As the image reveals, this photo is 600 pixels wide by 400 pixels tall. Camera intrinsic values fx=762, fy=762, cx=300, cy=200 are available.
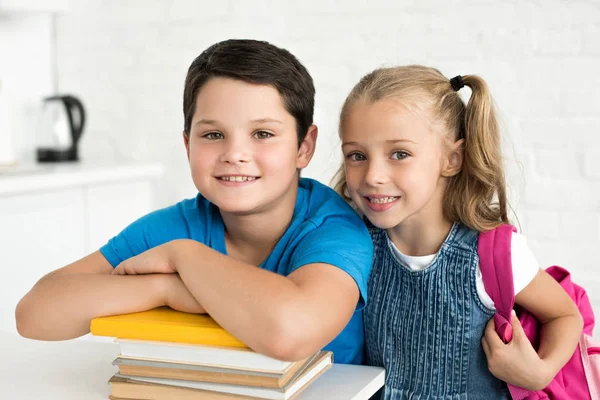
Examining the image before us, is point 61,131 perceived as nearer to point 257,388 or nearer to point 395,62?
point 395,62

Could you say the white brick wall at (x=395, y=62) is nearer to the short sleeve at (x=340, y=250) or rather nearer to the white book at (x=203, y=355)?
the short sleeve at (x=340, y=250)

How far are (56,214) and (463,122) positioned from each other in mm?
1589

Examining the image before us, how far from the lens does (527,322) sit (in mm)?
1306

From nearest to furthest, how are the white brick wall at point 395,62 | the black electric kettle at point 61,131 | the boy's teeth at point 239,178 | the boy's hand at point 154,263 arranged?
the boy's hand at point 154,263, the boy's teeth at point 239,178, the white brick wall at point 395,62, the black electric kettle at point 61,131

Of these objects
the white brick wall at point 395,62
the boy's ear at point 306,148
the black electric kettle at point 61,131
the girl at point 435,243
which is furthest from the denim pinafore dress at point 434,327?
the black electric kettle at point 61,131

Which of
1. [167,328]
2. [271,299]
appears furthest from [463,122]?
[167,328]

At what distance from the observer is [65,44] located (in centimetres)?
317

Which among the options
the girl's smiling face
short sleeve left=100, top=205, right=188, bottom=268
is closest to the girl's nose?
the girl's smiling face

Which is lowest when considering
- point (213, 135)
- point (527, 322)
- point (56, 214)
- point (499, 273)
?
point (56, 214)

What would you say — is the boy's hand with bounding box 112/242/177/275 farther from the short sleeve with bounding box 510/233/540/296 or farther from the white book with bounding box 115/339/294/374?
the short sleeve with bounding box 510/233/540/296

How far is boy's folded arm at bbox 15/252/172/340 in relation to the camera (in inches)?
40.7

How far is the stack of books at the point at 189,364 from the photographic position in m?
0.94

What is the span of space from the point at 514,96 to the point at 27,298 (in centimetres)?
167

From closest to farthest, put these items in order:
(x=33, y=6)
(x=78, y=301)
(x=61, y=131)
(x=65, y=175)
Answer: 1. (x=78, y=301)
2. (x=65, y=175)
3. (x=33, y=6)
4. (x=61, y=131)
